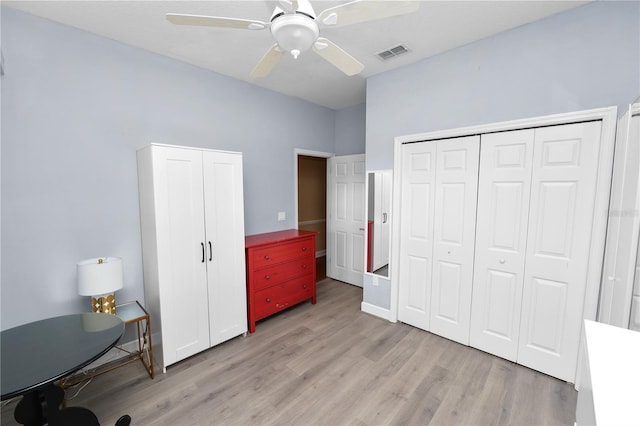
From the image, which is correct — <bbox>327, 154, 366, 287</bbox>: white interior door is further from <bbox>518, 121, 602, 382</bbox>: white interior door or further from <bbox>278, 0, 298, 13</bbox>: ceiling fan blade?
<bbox>278, 0, 298, 13</bbox>: ceiling fan blade

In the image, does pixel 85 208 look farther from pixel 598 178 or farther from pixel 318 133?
pixel 598 178

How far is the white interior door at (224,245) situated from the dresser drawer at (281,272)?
218 millimetres

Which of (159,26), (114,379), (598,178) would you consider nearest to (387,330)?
(598,178)

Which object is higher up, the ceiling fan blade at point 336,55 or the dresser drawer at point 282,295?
the ceiling fan blade at point 336,55

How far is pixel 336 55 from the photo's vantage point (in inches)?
64.9

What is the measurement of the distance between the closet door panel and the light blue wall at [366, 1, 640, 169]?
27 cm

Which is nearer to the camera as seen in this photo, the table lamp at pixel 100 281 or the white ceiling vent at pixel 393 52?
the table lamp at pixel 100 281

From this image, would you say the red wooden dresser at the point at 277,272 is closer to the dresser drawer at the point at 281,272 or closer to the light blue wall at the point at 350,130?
the dresser drawer at the point at 281,272

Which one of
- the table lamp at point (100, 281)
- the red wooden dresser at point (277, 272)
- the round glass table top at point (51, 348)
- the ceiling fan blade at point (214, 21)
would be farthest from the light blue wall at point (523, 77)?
the round glass table top at point (51, 348)

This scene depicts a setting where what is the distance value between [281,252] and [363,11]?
243 cm

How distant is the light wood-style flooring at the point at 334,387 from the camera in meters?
1.82

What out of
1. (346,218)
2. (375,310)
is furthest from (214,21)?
(346,218)

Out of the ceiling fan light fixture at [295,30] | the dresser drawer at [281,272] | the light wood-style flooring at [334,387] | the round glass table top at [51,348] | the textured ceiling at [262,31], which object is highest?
the textured ceiling at [262,31]

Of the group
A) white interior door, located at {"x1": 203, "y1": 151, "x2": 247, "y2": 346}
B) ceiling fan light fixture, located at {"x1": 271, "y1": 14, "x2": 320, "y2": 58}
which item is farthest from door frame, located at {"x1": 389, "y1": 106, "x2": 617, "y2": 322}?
white interior door, located at {"x1": 203, "y1": 151, "x2": 247, "y2": 346}
